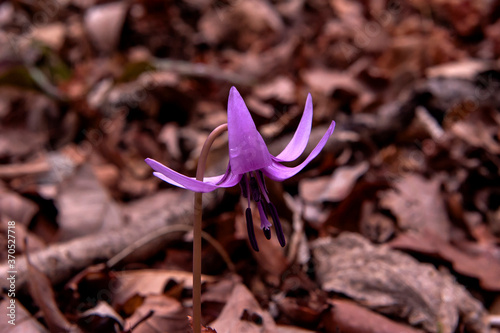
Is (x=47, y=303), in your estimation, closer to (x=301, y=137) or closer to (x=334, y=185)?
(x=301, y=137)

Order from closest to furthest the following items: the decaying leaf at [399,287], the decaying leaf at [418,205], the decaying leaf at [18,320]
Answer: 1. the decaying leaf at [18,320]
2. the decaying leaf at [399,287]
3. the decaying leaf at [418,205]

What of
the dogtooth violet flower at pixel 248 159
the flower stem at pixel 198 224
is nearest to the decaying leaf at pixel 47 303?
the flower stem at pixel 198 224

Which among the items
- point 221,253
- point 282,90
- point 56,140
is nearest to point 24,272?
point 221,253

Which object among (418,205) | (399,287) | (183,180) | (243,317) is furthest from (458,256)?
(183,180)

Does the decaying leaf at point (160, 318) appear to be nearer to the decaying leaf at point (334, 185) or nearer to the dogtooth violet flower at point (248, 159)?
the dogtooth violet flower at point (248, 159)

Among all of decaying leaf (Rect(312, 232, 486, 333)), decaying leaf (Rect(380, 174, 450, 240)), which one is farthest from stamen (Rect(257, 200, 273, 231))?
decaying leaf (Rect(380, 174, 450, 240))

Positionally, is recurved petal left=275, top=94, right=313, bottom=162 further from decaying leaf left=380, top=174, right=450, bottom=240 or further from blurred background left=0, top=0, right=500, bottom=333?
decaying leaf left=380, top=174, right=450, bottom=240
